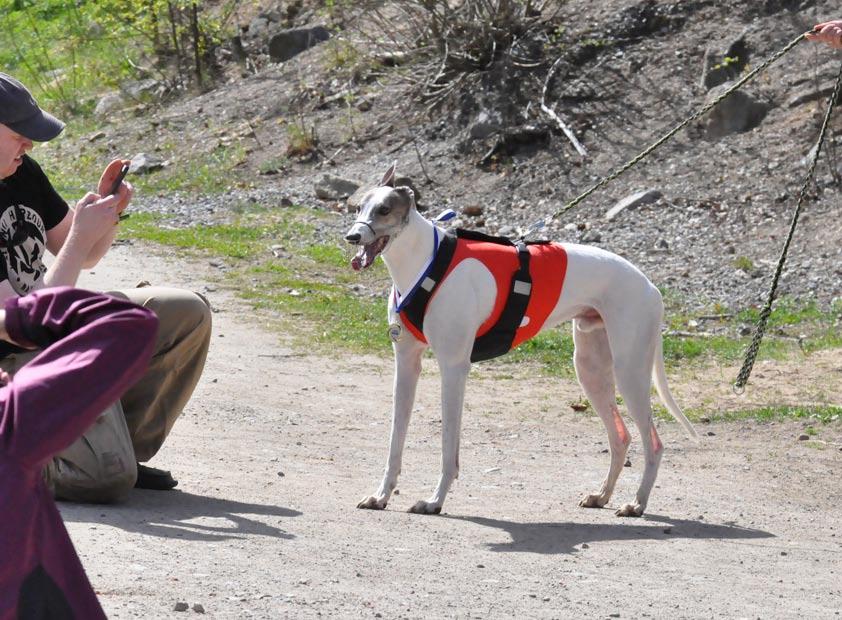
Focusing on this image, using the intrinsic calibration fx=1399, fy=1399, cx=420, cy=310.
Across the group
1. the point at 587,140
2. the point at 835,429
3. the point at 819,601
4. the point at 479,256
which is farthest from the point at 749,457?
the point at 587,140

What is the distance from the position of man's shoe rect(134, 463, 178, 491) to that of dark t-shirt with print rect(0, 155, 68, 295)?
1.07 meters

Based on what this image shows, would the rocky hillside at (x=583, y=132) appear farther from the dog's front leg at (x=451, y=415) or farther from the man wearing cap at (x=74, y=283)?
the man wearing cap at (x=74, y=283)

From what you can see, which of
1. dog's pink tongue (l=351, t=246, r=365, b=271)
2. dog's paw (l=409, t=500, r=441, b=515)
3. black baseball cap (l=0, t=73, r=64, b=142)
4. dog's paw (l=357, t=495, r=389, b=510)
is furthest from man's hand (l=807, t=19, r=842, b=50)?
black baseball cap (l=0, t=73, r=64, b=142)

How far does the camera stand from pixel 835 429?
29.3 feet

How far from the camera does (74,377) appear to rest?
2.14 metres

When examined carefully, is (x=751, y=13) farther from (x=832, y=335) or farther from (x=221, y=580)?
(x=221, y=580)

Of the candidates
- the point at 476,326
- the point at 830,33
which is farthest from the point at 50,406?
the point at 830,33

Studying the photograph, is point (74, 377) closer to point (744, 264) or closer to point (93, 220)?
point (93, 220)

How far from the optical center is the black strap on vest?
6.64 meters

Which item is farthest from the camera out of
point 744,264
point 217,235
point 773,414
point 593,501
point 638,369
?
point 217,235

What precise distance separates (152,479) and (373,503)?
1040 millimetres

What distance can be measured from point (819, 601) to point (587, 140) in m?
12.8

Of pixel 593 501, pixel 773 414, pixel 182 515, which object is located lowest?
pixel 773 414

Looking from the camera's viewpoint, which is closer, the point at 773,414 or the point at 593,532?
the point at 593,532
